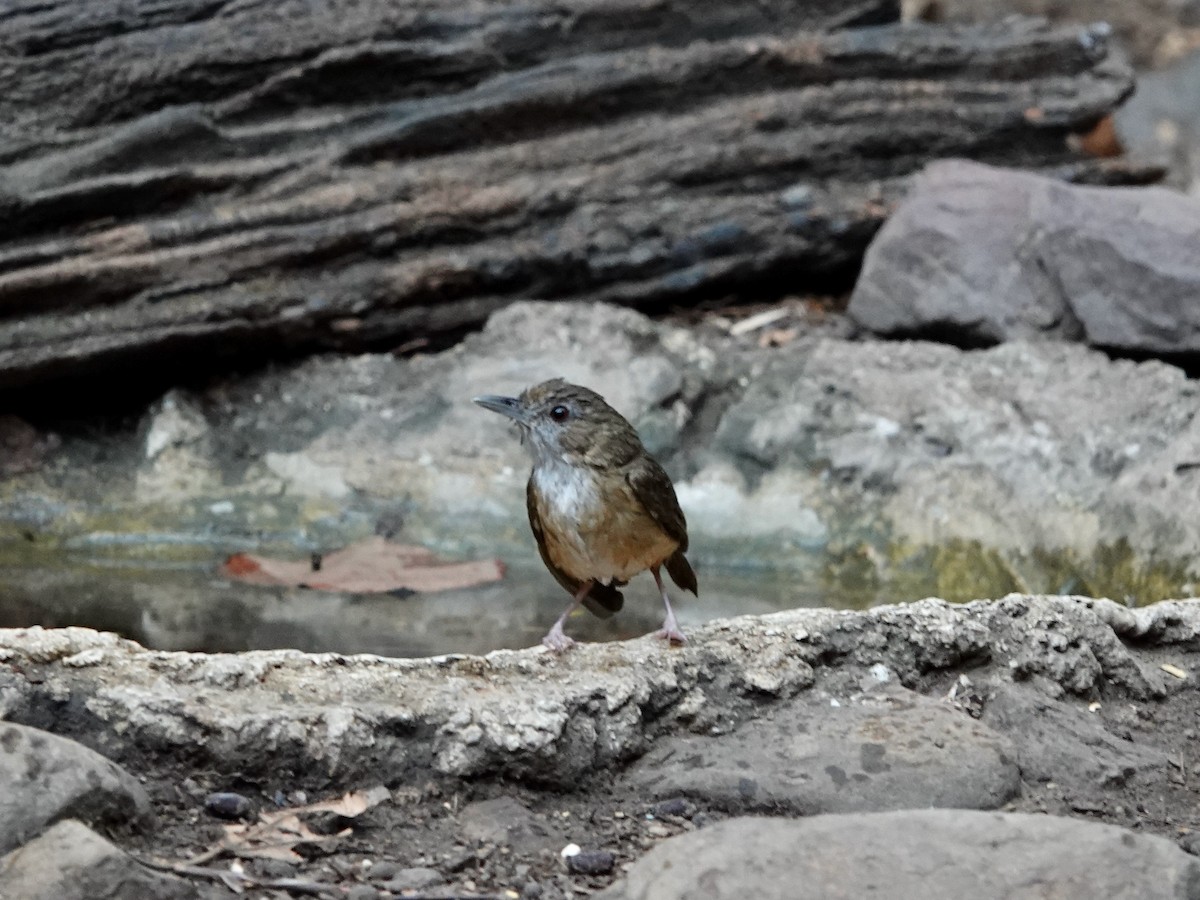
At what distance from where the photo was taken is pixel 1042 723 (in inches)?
131

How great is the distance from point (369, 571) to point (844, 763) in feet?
9.05

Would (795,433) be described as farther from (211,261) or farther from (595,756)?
(595,756)

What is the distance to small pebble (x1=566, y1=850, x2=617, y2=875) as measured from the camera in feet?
8.94

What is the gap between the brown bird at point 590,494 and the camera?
400 centimetres

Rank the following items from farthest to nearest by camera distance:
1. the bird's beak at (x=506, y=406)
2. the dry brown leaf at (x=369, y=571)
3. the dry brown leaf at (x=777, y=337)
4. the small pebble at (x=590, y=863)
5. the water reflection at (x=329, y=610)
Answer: the dry brown leaf at (x=777, y=337), the dry brown leaf at (x=369, y=571), the water reflection at (x=329, y=610), the bird's beak at (x=506, y=406), the small pebble at (x=590, y=863)

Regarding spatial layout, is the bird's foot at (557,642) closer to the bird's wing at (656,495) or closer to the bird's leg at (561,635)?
the bird's leg at (561,635)

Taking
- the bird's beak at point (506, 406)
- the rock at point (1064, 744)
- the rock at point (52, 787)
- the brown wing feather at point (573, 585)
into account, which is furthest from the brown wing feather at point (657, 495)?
the rock at point (52, 787)

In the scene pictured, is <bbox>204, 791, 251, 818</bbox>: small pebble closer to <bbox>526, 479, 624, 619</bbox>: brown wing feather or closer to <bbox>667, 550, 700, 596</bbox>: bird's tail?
<bbox>526, 479, 624, 619</bbox>: brown wing feather

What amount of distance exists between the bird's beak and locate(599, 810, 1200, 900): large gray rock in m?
1.92

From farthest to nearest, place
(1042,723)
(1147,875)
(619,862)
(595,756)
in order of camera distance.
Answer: (1042,723) < (595,756) < (619,862) < (1147,875)

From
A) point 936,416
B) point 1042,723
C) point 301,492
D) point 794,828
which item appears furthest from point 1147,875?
point 301,492

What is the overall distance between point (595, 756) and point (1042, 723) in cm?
105

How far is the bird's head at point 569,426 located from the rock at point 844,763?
42.5 inches

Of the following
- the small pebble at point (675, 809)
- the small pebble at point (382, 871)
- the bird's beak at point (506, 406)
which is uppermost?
the small pebble at point (382, 871)
